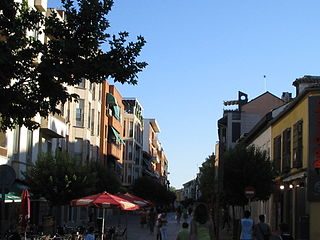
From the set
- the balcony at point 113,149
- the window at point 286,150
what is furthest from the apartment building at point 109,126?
the window at point 286,150

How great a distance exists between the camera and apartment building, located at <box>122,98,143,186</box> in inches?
3693

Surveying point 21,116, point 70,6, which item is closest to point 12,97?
point 21,116

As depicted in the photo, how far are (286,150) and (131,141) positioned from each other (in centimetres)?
6187

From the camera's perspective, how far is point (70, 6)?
39.8ft

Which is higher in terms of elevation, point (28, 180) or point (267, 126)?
point (267, 126)

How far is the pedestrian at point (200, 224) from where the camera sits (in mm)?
9922

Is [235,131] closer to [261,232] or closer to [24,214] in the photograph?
[24,214]

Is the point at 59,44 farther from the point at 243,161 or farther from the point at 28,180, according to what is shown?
the point at 243,161

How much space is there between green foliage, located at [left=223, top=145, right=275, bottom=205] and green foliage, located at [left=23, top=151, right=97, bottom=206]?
836 centimetres

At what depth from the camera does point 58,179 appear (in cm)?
3006

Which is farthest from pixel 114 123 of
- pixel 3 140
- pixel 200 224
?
pixel 200 224

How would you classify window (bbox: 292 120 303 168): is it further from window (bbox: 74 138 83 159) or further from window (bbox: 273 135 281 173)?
window (bbox: 74 138 83 159)

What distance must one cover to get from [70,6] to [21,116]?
249 centimetres

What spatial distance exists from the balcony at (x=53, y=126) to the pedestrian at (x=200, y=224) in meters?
25.1
